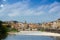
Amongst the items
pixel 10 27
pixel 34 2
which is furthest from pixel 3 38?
pixel 34 2

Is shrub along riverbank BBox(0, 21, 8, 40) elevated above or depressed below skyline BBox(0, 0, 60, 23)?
below

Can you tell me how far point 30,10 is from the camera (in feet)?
10.4

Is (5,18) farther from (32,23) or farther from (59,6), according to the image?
(59,6)

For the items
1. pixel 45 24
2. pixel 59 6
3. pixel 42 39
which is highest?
pixel 59 6

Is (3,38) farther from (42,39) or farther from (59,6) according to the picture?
(59,6)

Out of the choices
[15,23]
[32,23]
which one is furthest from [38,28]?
[15,23]

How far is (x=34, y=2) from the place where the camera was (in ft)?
10.4

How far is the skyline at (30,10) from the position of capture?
124 inches

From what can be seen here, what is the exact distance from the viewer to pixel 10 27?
10.5 ft

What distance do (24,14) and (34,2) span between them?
0.24 m

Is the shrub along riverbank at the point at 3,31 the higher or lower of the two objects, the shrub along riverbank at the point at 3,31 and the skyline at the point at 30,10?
the lower

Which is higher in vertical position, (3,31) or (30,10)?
(30,10)

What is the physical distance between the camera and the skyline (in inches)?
124

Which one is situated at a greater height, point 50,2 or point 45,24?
point 50,2
